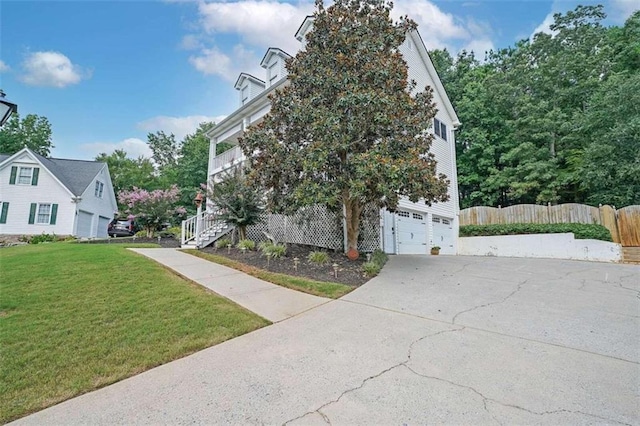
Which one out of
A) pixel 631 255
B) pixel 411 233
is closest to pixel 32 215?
pixel 411 233

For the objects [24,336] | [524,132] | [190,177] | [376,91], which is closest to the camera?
[24,336]

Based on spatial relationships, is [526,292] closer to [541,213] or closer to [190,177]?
[541,213]

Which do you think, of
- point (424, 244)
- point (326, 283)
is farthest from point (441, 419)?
point (424, 244)

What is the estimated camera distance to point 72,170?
2286 cm

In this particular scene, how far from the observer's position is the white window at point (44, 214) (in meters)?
19.7

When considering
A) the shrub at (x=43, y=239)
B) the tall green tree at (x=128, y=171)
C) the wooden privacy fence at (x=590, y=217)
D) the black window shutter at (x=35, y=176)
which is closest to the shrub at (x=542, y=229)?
the wooden privacy fence at (x=590, y=217)

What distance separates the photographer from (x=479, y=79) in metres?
24.3

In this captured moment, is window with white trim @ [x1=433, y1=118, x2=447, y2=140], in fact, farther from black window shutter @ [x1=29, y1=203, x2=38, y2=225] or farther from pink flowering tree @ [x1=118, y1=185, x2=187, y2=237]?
black window shutter @ [x1=29, y1=203, x2=38, y2=225]

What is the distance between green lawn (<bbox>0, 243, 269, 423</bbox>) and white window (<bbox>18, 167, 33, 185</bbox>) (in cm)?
1815

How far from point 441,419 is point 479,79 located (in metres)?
28.0

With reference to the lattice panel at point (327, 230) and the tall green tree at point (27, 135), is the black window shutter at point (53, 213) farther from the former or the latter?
the lattice panel at point (327, 230)

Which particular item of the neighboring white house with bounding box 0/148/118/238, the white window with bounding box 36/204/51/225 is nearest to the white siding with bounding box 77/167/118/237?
the neighboring white house with bounding box 0/148/118/238

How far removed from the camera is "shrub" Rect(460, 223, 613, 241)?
1137 cm

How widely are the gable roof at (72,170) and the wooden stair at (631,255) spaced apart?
2955 cm
